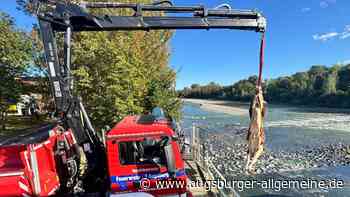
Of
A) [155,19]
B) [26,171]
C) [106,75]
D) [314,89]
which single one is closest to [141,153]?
[26,171]

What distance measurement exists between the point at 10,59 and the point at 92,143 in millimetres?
9839

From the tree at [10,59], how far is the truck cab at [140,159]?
1050 cm

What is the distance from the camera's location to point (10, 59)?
11359 millimetres

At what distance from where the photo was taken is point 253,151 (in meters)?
3.29

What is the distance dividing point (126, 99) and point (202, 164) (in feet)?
15.0

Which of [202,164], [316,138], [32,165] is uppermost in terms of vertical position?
[32,165]

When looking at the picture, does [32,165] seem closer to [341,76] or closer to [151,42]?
[151,42]

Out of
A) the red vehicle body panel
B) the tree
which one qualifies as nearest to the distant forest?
the tree

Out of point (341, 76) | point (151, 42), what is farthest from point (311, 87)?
point (151, 42)

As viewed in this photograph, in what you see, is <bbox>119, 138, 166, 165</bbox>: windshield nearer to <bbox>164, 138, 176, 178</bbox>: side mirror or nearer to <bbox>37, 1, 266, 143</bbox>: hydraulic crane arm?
<bbox>164, 138, 176, 178</bbox>: side mirror

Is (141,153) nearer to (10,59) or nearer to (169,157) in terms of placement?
(169,157)

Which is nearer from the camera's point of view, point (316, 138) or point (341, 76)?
point (316, 138)

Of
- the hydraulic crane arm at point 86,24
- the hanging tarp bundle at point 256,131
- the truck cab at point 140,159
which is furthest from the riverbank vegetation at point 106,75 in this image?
the hanging tarp bundle at point 256,131

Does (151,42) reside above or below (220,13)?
above
